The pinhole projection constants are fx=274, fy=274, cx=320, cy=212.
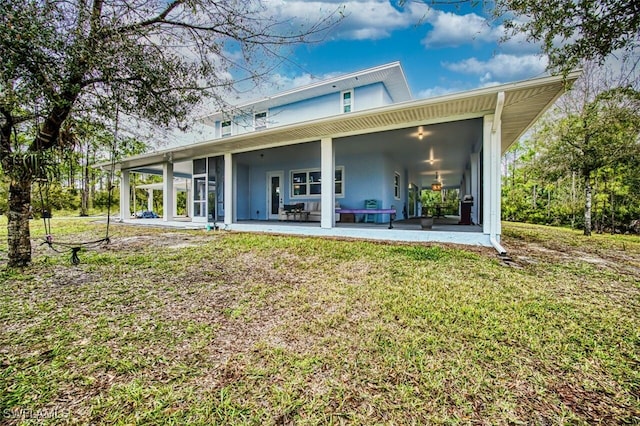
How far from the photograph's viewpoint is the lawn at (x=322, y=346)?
1.71 meters

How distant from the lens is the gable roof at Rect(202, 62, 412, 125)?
10.3m

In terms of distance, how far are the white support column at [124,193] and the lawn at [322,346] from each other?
11596 mm

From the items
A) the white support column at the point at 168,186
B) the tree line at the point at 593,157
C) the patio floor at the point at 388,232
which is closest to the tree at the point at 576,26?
the patio floor at the point at 388,232

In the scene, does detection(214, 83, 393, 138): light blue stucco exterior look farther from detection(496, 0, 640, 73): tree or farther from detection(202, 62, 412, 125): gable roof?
detection(496, 0, 640, 73): tree

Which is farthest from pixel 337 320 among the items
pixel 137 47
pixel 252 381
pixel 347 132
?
pixel 347 132

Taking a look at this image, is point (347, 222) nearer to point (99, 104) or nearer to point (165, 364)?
point (99, 104)

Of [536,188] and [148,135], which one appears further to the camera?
[536,188]

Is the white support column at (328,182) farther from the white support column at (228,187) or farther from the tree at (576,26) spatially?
the tree at (576,26)

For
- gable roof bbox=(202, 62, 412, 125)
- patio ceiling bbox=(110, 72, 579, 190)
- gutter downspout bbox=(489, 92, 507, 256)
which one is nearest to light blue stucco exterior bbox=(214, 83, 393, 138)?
gable roof bbox=(202, 62, 412, 125)

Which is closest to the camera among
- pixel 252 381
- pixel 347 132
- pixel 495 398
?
pixel 495 398

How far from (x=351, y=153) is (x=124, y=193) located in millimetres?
12542

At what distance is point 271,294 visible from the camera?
3.64 m

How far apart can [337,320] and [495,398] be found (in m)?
1.44

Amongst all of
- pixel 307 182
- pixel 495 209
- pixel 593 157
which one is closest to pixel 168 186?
pixel 307 182
